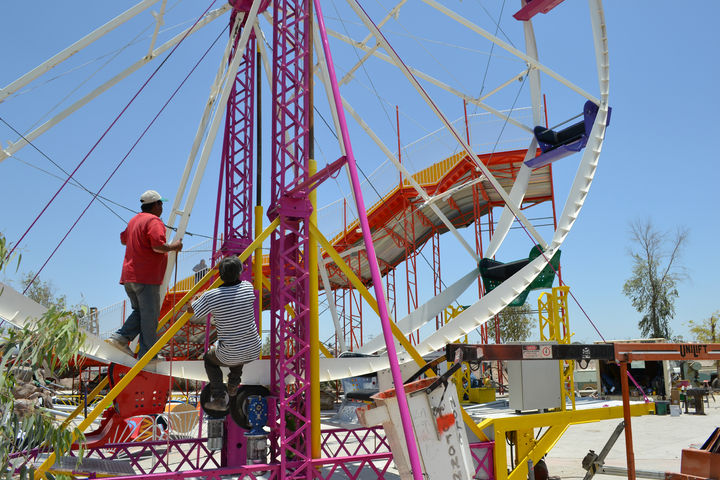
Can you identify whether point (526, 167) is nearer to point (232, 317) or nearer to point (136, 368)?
point (232, 317)

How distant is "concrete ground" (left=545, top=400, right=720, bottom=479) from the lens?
11438 millimetres

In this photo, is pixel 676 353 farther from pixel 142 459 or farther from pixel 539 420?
pixel 142 459

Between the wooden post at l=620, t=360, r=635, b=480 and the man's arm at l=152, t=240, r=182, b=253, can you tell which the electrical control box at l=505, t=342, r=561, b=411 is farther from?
the man's arm at l=152, t=240, r=182, b=253

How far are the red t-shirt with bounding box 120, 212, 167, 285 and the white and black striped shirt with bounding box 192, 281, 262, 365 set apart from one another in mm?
1326

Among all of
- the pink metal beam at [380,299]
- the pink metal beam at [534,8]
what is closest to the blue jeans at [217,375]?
the pink metal beam at [380,299]

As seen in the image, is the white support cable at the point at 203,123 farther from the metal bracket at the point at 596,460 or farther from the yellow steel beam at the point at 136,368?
the metal bracket at the point at 596,460

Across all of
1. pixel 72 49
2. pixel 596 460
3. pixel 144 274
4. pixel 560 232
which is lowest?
pixel 596 460

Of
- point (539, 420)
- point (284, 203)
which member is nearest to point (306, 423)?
point (284, 203)

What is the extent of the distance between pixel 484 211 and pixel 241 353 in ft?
59.5

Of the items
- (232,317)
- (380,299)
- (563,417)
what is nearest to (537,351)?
(563,417)

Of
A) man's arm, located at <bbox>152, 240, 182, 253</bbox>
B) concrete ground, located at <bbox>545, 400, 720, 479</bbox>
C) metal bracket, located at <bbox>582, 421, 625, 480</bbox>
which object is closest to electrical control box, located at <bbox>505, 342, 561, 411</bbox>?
metal bracket, located at <bbox>582, 421, 625, 480</bbox>

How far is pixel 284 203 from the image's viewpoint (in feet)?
24.1

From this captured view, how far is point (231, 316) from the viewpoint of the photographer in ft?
21.9

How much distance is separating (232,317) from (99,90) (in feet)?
15.3
